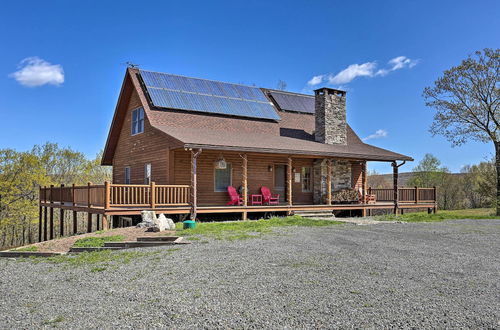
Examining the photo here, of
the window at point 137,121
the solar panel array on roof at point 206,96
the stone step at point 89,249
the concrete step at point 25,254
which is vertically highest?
the solar panel array on roof at point 206,96

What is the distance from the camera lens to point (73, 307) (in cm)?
543

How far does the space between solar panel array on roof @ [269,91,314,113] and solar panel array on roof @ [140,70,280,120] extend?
1.34 meters

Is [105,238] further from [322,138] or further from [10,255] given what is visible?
[322,138]

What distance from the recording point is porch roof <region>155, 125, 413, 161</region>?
619 inches

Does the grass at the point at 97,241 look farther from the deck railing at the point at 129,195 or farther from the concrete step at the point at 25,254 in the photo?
the deck railing at the point at 129,195

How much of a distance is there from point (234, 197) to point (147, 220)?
4445 millimetres

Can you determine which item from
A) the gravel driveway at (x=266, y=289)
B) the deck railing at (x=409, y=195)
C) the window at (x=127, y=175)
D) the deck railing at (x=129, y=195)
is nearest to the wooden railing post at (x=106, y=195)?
the deck railing at (x=129, y=195)

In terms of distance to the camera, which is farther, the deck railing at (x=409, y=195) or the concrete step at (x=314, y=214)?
the deck railing at (x=409, y=195)

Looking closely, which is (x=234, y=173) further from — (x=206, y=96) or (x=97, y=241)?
(x=97, y=241)

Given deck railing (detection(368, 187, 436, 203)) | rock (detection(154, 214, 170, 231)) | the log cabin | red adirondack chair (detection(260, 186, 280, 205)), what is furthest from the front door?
rock (detection(154, 214, 170, 231))

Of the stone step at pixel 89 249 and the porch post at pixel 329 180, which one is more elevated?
the porch post at pixel 329 180

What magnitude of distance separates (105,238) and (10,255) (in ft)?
7.15

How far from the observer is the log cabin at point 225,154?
16.1 m

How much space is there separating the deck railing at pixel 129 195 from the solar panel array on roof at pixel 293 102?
32.5 ft
